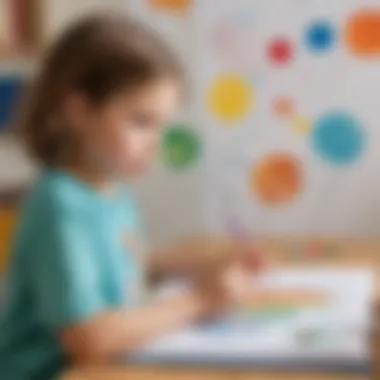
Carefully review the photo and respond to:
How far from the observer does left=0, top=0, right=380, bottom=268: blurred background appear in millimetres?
1688

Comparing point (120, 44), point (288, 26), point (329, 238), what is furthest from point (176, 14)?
point (120, 44)

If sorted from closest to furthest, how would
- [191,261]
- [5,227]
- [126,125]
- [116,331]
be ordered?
[116,331] → [126,125] → [191,261] → [5,227]

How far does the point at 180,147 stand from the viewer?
174cm

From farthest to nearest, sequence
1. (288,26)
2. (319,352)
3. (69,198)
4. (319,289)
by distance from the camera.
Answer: (288,26) → (319,289) → (69,198) → (319,352)

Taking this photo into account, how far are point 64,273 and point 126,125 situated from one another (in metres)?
0.18

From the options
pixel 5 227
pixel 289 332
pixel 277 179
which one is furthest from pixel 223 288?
pixel 5 227

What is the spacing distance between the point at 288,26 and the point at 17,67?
463 mm

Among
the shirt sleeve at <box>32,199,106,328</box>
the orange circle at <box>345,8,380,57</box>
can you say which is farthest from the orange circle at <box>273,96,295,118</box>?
the shirt sleeve at <box>32,199,106,328</box>

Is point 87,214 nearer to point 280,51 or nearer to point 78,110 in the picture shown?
point 78,110

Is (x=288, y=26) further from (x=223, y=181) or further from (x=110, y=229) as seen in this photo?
(x=110, y=229)

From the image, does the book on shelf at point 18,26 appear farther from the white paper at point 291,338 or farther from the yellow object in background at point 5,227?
the white paper at point 291,338

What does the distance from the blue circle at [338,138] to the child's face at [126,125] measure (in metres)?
0.60

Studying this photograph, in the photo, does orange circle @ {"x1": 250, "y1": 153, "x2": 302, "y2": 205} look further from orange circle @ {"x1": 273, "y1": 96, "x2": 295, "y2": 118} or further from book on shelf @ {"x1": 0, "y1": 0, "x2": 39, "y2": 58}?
book on shelf @ {"x1": 0, "y1": 0, "x2": 39, "y2": 58}

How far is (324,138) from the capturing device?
Answer: 1.71 meters
